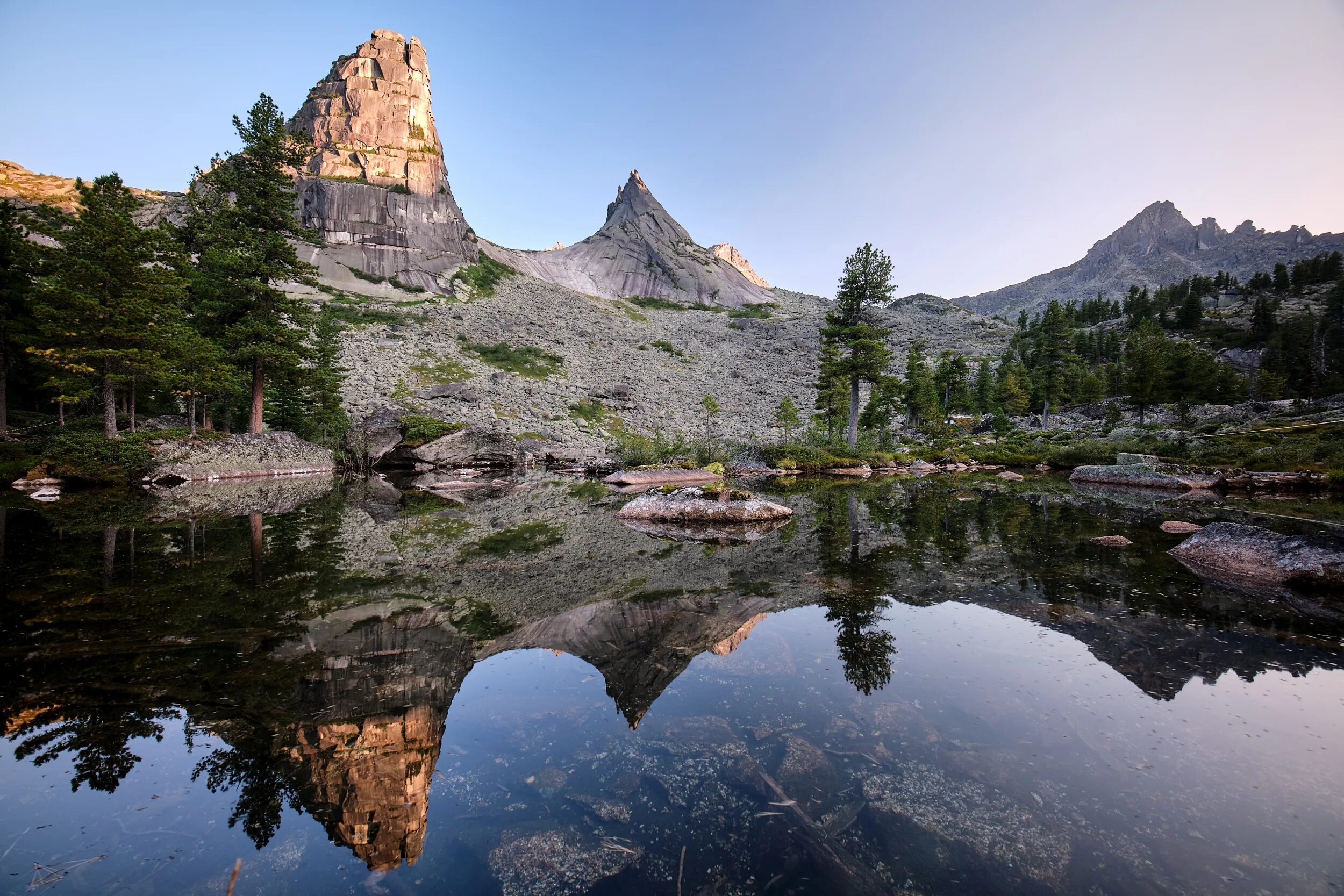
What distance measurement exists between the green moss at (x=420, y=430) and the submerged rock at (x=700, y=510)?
88.4 ft

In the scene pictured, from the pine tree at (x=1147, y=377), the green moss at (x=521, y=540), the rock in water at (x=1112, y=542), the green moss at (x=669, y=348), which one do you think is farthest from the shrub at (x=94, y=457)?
the pine tree at (x=1147, y=377)

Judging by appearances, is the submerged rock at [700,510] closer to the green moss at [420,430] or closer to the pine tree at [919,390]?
the green moss at [420,430]

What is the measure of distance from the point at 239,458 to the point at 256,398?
352 centimetres

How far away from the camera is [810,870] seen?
2805mm

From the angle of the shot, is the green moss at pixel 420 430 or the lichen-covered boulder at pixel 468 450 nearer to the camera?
the lichen-covered boulder at pixel 468 450

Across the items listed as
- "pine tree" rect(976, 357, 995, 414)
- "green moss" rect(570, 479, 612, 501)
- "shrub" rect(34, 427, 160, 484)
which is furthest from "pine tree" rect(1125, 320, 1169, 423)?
"shrub" rect(34, 427, 160, 484)

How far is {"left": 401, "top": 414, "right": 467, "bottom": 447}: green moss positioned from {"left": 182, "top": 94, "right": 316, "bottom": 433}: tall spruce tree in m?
9.13

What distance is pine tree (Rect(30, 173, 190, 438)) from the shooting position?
71.3ft

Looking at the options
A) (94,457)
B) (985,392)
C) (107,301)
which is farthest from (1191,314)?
(94,457)

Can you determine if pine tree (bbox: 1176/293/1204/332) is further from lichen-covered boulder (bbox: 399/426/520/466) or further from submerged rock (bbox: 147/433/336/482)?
submerged rock (bbox: 147/433/336/482)

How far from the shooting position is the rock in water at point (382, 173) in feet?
256

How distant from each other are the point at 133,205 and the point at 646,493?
2901cm

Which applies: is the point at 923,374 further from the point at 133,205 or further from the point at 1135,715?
the point at 133,205

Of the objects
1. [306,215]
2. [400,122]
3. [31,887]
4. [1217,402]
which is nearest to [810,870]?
[31,887]
